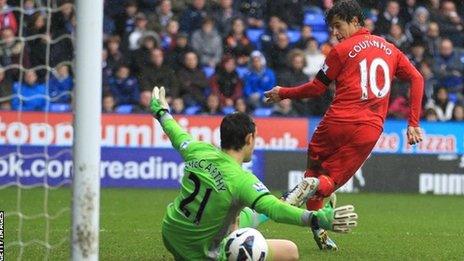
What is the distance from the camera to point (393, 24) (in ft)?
68.7

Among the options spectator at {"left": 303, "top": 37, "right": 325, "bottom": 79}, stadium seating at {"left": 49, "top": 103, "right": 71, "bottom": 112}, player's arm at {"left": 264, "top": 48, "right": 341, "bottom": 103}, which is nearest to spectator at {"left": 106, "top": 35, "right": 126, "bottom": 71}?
stadium seating at {"left": 49, "top": 103, "right": 71, "bottom": 112}

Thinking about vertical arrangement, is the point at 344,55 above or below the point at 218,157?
above

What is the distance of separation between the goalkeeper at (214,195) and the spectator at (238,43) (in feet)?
41.3

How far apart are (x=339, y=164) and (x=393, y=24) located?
12028mm

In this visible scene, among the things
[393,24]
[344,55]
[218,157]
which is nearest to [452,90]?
[393,24]

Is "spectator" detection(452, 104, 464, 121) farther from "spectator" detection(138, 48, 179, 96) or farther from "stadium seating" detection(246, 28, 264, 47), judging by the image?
"spectator" detection(138, 48, 179, 96)

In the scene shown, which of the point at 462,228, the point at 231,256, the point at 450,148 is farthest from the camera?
the point at 450,148

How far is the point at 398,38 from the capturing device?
20.8m

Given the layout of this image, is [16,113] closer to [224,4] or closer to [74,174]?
[224,4]

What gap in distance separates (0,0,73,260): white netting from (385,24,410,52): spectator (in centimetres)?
715

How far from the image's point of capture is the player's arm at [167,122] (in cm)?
769

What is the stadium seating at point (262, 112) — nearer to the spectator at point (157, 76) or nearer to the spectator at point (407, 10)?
the spectator at point (157, 76)

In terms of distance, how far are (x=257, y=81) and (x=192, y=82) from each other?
1219mm

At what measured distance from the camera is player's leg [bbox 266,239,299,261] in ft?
23.9
